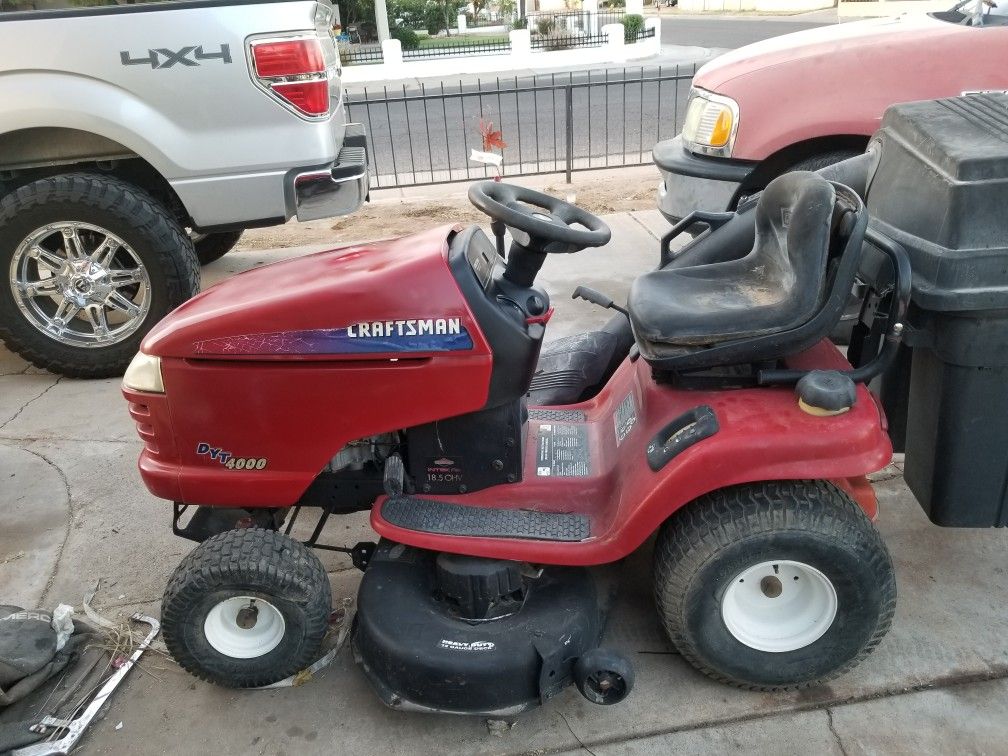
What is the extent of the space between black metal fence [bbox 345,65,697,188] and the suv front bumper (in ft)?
8.88

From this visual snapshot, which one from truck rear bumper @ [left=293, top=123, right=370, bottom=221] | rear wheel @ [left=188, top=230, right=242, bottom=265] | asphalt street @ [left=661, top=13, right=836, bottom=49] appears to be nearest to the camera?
truck rear bumper @ [left=293, top=123, right=370, bottom=221]

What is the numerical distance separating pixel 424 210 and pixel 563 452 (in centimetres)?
522

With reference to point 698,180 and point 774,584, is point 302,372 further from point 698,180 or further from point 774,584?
point 698,180

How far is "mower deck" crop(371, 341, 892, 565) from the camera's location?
2.10 metres

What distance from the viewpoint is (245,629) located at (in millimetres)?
2404

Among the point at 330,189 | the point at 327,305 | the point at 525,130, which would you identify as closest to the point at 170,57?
the point at 330,189

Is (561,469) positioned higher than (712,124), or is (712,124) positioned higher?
(712,124)

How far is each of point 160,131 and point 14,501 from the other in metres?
1.93

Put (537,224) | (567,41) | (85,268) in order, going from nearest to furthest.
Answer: (537,224), (85,268), (567,41)

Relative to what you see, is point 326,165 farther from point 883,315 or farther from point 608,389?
point 883,315

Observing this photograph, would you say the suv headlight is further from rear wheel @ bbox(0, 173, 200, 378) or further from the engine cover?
the engine cover

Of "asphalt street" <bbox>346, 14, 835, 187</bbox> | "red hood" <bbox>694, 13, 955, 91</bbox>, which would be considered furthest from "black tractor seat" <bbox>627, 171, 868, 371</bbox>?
"asphalt street" <bbox>346, 14, 835, 187</bbox>

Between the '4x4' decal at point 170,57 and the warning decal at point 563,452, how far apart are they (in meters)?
2.77

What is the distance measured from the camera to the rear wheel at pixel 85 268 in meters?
4.30
